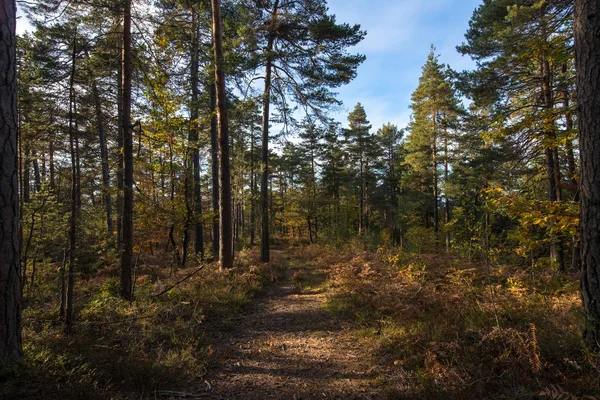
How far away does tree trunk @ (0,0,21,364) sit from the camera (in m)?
2.33

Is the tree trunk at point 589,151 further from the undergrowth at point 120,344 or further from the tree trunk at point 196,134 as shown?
the tree trunk at point 196,134

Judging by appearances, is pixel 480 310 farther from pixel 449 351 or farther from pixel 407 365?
pixel 407 365

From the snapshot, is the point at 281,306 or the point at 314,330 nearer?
the point at 314,330

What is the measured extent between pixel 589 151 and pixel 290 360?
478cm

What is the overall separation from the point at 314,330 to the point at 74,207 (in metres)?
4.75

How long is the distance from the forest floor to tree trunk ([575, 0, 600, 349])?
47cm

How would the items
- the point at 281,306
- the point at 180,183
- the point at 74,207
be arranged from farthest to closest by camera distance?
the point at 180,183 < the point at 281,306 < the point at 74,207

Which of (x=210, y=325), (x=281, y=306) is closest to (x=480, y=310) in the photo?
(x=281, y=306)

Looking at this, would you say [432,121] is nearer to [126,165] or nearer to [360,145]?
[360,145]

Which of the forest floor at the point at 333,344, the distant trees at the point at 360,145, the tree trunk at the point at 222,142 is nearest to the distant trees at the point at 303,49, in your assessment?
the tree trunk at the point at 222,142

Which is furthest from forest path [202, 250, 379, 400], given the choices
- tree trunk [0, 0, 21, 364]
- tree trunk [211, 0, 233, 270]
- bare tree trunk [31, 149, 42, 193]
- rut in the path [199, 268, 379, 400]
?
bare tree trunk [31, 149, 42, 193]

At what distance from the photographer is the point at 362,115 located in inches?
1079

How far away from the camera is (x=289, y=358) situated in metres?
4.15

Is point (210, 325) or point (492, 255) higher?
point (492, 255)
